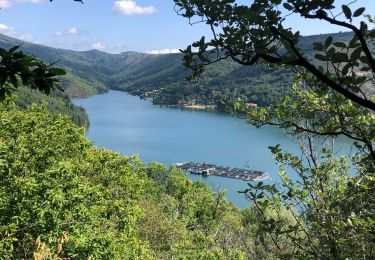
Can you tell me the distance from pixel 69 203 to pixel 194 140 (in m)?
69.7

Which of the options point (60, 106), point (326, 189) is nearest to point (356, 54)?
point (326, 189)

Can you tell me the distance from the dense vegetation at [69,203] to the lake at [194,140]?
27194mm

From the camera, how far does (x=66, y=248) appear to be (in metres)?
7.42

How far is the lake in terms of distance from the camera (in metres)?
54.7

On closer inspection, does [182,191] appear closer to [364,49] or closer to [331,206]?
[331,206]

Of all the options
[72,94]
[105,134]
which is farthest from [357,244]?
[72,94]

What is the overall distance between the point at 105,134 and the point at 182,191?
193ft

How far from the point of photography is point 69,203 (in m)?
7.75

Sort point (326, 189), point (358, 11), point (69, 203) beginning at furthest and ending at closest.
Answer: point (69, 203) < point (326, 189) < point (358, 11)

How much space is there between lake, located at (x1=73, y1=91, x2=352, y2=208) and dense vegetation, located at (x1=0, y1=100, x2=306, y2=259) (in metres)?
27.2

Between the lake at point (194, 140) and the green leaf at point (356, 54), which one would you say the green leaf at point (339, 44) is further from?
the lake at point (194, 140)

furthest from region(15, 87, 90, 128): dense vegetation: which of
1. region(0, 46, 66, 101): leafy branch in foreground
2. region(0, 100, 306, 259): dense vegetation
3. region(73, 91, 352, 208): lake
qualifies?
region(0, 46, 66, 101): leafy branch in foreground

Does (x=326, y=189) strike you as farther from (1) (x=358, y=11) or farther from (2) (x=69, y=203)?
(2) (x=69, y=203)

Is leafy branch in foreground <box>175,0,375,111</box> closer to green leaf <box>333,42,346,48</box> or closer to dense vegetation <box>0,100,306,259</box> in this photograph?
green leaf <box>333,42,346,48</box>
